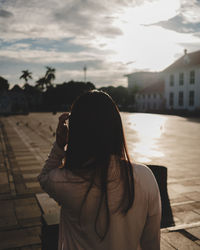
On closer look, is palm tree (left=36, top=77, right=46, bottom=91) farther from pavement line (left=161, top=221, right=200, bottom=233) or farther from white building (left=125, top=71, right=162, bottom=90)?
pavement line (left=161, top=221, right=200, bottom=233)

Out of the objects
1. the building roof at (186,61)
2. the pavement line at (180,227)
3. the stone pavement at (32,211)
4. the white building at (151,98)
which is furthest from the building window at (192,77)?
the pavement line at (180,227)

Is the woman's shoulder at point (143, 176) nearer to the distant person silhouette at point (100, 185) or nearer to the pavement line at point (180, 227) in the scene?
the distant person silhouette at point (100, 185)

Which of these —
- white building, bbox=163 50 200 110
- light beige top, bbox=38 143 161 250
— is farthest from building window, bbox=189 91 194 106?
light beige top, bbox=38 143 161 250

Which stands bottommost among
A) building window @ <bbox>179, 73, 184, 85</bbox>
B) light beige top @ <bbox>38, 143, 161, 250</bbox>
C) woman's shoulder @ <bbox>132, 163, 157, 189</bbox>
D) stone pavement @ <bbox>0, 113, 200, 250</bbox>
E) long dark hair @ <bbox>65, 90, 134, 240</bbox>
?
stone pavement @ <bbox>0, 113, 200, 250</bbox>

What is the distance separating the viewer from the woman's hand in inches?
65.2

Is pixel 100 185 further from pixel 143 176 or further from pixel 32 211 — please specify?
pixel 32 211

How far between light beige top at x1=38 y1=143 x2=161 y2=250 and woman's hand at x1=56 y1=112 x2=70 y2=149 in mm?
154

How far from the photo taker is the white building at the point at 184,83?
4697cm

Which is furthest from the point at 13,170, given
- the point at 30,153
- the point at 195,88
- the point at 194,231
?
the point at 195,88

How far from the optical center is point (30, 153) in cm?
1123

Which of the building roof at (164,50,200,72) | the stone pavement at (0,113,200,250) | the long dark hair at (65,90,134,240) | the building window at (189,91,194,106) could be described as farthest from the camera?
the building roof at (164,50,200,72)

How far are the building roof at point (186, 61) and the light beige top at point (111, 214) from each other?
48356 millimetres

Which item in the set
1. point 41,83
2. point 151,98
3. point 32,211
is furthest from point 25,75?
point 32,211

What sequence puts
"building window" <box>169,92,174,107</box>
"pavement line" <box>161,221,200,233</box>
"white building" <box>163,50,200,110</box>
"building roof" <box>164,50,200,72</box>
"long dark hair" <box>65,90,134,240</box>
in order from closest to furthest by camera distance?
1. "long dark hair" <box>65,90,134,240</box>
2. "pavement line" <box>161,221,200,233</box>
3. "white building" <box>163,50,200,110</box>
4. "building roof" <box>164,50,200,72</box>
5. "building window" <box>169,92,174,107</box>
